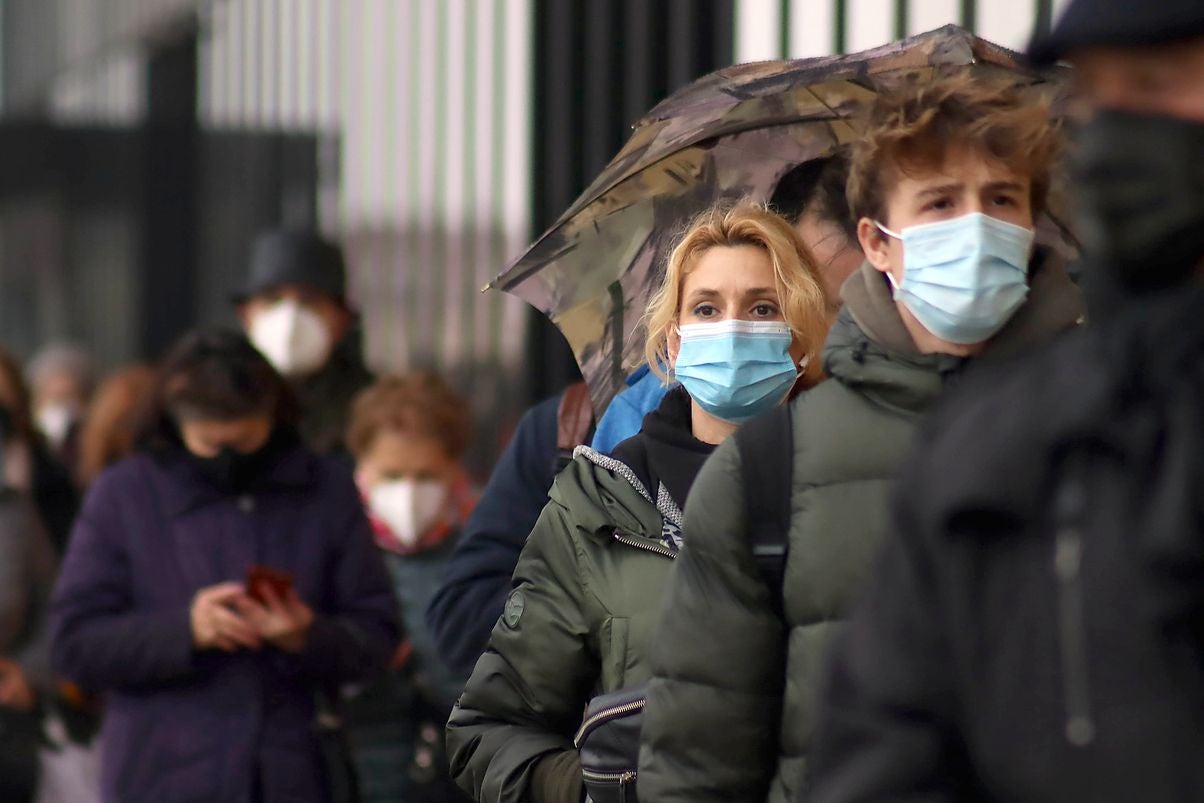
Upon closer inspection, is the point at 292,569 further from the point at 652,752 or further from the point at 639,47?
the point at 639,47

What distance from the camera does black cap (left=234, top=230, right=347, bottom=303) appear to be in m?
7.21

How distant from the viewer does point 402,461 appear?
6207mm

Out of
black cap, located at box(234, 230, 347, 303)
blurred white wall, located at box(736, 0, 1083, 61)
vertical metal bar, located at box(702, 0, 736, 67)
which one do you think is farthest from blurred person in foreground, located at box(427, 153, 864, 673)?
vertical metal bar, located at box(702, 0, 736, 67)

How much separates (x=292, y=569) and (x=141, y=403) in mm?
518

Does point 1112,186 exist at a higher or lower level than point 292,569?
higher

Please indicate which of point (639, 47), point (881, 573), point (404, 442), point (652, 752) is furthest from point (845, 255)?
point (639, 47)

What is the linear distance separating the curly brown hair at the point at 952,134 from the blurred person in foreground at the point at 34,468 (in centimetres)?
442

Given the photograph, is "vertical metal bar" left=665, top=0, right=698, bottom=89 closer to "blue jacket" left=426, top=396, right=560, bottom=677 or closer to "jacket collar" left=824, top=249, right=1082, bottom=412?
"blue jacket" left=426, top=396, right=560, bottom=677

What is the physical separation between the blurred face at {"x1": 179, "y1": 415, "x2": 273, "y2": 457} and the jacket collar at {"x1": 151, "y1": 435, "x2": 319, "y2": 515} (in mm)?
43

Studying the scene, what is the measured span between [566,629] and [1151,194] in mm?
1643

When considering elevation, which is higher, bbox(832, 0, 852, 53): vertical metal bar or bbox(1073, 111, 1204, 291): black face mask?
bbox(832, 0, 852, 53): vertical metal bar

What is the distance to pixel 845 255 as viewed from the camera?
3670 mm

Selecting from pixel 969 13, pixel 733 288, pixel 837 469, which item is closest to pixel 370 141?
pixel 969 13

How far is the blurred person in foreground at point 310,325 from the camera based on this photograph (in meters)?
6.75
